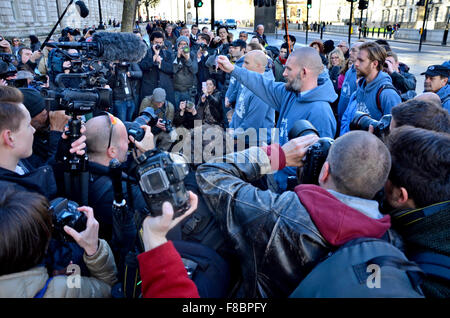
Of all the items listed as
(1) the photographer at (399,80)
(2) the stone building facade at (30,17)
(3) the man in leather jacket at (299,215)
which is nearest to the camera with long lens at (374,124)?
(3) the man in leather jacket at (299,215)

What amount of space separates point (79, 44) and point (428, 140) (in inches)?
99.3

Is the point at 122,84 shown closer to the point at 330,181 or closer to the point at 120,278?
the point at 120,278

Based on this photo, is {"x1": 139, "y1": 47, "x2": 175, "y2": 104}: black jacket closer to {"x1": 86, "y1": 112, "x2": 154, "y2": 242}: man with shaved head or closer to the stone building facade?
{"x1": 86, "y1": 112, "x2": 154, "y2": 242}: man with shaved head

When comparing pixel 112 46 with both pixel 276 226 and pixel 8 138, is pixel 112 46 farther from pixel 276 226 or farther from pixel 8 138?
pixel 276 226

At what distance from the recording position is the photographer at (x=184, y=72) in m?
7.10

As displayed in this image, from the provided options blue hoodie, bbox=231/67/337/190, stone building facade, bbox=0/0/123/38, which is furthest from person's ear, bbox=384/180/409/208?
stone building facade, bbox=0/0/123/38

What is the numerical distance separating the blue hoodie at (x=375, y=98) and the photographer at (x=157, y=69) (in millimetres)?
4469

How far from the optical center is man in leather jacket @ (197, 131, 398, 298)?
4.14 feet

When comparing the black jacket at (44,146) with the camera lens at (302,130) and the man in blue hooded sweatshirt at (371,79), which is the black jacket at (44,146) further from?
the man in blue hooded sweatshirt at (371,79)

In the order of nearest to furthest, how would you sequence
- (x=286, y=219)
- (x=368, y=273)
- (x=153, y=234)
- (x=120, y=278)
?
1. (x=368, y=273)
2. (x=153, y=234)
3. (x=286, y=219)
4. (x=120, y=278)

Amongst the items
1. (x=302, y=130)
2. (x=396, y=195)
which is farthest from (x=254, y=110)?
(x=396, y=195)

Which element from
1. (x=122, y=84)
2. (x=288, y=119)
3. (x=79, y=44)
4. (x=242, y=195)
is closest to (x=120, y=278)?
(x=242, y=195)

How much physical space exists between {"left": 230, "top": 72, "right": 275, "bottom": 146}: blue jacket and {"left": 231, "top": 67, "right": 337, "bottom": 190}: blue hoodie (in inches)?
25.1
